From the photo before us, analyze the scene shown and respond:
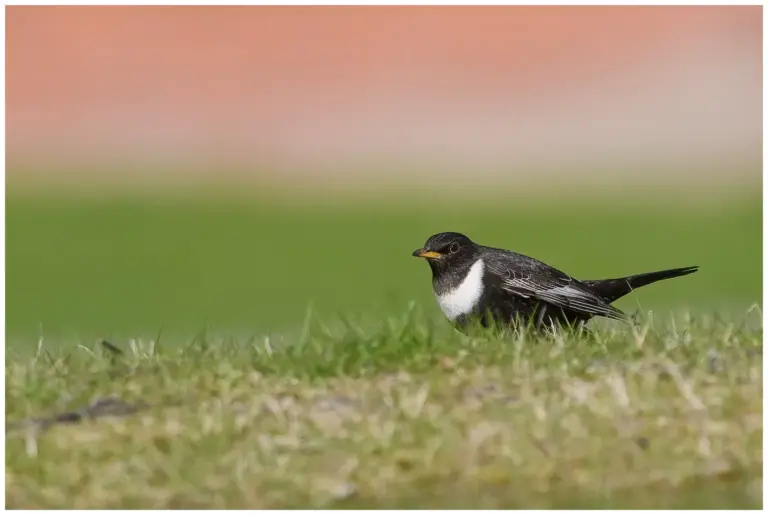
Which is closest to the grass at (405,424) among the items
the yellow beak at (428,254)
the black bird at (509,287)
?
the black bird at (509,287)

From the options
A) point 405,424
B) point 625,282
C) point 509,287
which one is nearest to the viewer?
point 405,424

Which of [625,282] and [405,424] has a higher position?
[625,282]

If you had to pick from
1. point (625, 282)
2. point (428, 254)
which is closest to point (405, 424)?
point (428, 254)

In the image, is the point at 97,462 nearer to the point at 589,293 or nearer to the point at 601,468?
the point at 601,468

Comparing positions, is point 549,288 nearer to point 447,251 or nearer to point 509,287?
point 509,287

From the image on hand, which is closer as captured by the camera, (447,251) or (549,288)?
(549,288)

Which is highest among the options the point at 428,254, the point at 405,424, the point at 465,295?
the point at 428,254

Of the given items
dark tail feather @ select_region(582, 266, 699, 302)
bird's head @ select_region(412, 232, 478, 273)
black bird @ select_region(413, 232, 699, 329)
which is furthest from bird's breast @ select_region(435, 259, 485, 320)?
dark tail feather @ select_region(582, 266, 699, 302)

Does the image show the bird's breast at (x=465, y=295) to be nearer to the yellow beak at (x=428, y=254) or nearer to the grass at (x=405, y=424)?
the yellow beak at (x=428, y=254)

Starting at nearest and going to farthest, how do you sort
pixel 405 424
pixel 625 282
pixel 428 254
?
pixel 405 424, pixel 428 254, pixel 625 282
